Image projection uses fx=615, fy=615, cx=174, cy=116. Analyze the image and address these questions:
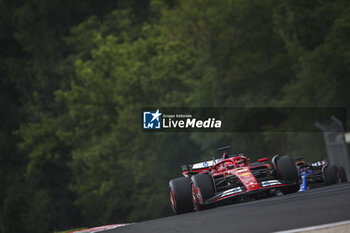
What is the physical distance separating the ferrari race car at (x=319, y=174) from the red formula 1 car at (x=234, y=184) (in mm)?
2863

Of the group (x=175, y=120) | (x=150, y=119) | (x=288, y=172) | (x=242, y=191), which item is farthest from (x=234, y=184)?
(x=175, y=120)

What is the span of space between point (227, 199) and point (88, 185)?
3398cm

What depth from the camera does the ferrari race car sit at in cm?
1496

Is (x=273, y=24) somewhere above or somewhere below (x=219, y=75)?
above

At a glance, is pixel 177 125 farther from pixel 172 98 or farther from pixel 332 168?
pixel 332 168

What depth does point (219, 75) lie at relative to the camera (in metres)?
41.7

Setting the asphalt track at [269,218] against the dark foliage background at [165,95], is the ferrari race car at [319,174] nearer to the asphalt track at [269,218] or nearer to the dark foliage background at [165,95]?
the asphalt track at [269,218]

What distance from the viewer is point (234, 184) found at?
1193 cm

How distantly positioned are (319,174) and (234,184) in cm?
454

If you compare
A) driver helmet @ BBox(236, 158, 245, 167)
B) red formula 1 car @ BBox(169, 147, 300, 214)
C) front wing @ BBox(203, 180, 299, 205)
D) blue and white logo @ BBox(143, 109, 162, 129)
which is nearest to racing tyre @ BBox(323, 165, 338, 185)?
red formula 1 car @ BBox(169, 147, 300, 214)

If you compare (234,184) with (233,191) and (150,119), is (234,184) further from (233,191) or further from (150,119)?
(150,119)

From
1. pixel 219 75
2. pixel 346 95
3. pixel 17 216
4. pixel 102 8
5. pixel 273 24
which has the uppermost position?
pixel 102 8

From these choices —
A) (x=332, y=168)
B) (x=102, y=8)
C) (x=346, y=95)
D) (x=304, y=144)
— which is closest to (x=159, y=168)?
(x=304, y=144)

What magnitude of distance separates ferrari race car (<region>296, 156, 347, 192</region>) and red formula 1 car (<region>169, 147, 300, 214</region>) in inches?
113
